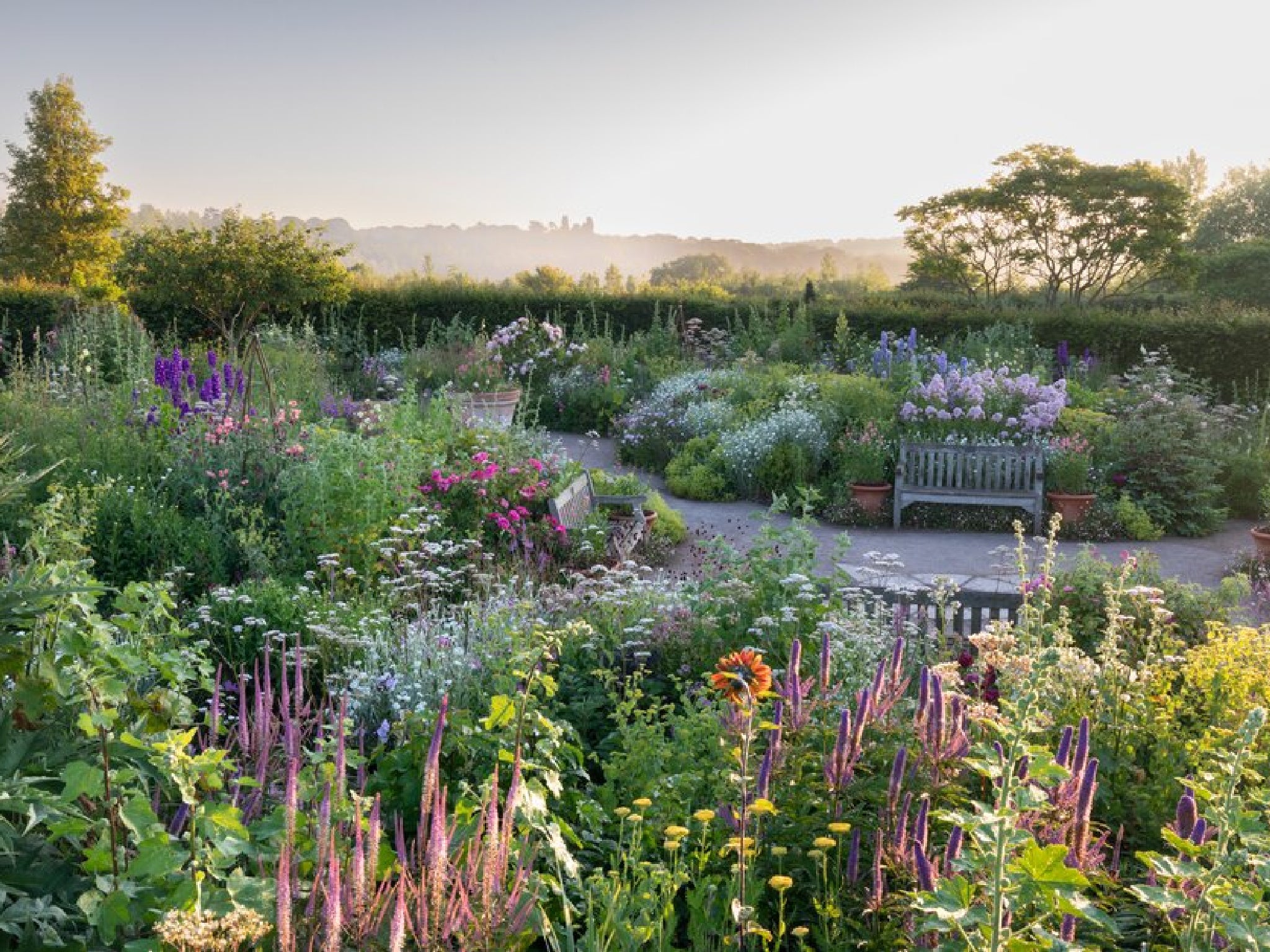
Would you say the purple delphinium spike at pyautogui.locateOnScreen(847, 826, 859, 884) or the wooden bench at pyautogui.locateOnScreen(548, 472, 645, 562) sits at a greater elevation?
the purple delphinium spike at pyautogui.locateOnScreen(847, 826, 859, 884)

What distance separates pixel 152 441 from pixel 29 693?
17.0ft

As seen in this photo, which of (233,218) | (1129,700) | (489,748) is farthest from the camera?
(233,218)

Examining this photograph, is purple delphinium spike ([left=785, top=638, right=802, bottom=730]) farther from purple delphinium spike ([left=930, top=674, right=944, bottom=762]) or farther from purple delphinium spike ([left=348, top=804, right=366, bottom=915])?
purple delphinium spike ([left=348, top=804, right=366, bottom=915])

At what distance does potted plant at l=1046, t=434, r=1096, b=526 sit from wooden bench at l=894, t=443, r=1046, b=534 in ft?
0.33

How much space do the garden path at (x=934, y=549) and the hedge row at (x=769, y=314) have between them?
5.04 meters

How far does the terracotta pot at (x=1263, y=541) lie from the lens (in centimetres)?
844

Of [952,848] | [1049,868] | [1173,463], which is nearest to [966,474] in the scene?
[1173,463]

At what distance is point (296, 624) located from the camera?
16.1 ft

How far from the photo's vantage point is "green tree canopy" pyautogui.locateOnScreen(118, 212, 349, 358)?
16203mm

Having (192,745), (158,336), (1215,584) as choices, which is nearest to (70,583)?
(192,745)

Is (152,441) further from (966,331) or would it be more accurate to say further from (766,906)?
(966,331)

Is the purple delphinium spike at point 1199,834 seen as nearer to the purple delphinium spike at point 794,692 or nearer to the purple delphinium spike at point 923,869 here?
the purple delphinium spike at point 923,869

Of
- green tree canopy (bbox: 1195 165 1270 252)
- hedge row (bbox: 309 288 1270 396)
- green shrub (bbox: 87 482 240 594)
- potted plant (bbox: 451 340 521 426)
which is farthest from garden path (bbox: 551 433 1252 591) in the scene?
green tree canopy (bbox: 1195 165 1270 252)

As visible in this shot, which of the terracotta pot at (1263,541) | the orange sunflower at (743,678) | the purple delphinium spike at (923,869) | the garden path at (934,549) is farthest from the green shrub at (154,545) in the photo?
the terracotta pot at (1263,541)
